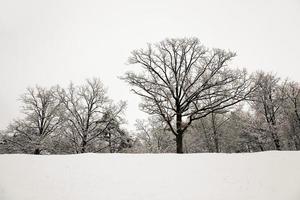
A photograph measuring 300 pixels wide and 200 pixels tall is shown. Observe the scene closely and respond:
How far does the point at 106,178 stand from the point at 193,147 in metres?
36.6

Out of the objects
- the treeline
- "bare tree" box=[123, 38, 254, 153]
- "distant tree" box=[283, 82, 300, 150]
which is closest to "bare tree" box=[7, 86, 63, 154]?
the treeline

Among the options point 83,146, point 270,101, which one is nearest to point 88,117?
point 83,146

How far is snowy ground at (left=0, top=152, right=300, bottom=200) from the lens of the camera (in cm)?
1107

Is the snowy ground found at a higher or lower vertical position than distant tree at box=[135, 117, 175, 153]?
lower

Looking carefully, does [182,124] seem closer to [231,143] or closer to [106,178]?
[106,178]

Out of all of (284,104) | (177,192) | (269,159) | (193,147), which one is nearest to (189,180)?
(177,192)

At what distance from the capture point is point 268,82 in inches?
1348

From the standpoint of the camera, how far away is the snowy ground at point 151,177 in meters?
11.1

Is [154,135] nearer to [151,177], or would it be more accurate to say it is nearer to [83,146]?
[83,146]

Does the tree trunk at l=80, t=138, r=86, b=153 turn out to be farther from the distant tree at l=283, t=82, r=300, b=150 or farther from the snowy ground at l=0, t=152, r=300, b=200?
the distant tree at l=283, t=82, r=300, b=150

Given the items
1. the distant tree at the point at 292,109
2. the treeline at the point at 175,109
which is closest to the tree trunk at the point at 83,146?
the treeline at the point at 175,109

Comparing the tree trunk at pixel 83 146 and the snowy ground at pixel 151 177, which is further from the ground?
the tree trunk at pixel 83 146

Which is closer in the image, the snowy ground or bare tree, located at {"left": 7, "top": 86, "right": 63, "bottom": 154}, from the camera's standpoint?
the snowy ground

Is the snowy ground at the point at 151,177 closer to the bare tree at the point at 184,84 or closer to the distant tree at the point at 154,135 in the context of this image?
the bare tree at the point at 184,84
